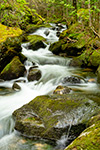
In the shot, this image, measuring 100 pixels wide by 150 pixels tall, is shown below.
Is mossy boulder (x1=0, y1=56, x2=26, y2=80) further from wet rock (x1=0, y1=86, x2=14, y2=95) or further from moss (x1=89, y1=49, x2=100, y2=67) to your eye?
moss (x1=89, y1=49, x2=100, y2=67)

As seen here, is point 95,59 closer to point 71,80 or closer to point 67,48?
point 71,80

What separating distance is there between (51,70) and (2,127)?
5100 millimetres

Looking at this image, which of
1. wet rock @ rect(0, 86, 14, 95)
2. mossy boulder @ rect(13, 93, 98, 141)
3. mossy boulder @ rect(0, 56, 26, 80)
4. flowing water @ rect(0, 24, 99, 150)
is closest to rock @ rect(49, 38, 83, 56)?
flowing water @ rect(0, 24, 99, 150)

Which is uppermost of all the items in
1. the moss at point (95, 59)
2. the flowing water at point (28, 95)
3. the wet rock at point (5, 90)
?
the moss at point (95, 59)

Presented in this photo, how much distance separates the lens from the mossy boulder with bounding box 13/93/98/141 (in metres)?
3.30

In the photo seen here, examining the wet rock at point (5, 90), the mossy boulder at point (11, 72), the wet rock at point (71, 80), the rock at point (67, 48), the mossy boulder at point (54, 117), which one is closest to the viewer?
the mossy boulder at point (54, 117)

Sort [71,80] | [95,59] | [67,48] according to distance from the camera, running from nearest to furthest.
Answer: [71,80]
[95,59]
[67,48]

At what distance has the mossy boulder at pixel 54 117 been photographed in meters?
3.30

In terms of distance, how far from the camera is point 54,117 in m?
3.50

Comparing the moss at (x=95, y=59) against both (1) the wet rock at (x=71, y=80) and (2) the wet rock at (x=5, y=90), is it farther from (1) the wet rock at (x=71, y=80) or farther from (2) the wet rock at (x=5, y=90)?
(2) the wet rock at (x=5, y=90)

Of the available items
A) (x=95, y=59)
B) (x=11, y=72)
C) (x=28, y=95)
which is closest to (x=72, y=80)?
(x=28, y=95)

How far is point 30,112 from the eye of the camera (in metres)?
4.02

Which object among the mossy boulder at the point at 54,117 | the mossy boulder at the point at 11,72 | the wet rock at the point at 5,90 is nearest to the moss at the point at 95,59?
the mossy boulder at the point at 11,72

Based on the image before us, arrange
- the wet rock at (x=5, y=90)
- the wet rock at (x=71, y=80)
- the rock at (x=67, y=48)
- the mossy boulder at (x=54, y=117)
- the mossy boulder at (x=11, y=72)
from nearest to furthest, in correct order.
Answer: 1. the mossy boulder at (x=54, y=117)
2. the wet rock at (x=5, y=90)
3. the wet rock at (x=71, y=80)
4. the mossy boulder at (x=11, y=72)
5. the rock at (x=67, y=48)
